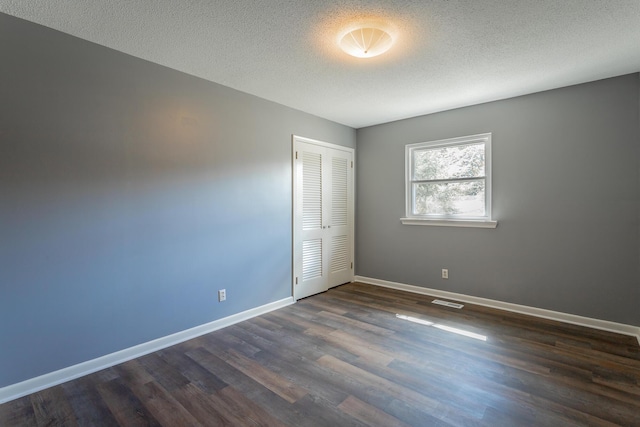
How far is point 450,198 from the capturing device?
4102 millimetres

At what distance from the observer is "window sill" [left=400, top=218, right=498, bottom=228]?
12.3 feet

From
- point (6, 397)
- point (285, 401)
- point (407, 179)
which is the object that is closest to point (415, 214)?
point (407, 179)

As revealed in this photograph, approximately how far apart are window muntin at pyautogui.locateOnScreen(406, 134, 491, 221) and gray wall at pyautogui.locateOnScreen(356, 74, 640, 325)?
11 cm

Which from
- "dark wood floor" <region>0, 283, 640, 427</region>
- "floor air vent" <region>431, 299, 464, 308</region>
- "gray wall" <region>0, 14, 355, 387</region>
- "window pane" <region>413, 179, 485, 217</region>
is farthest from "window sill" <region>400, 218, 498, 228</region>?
"gray wall" <region>0, 14, 355, 387</region>

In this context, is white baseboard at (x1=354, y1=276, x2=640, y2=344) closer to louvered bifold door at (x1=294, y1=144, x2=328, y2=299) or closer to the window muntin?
the window muntin

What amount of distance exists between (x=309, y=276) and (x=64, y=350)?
2636 millimetres

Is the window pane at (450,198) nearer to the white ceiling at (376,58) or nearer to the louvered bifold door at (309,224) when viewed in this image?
the white ceiling at (376,58)

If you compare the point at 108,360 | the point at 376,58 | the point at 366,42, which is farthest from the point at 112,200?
the point at 376,58

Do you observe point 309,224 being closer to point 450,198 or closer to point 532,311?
point 450,198

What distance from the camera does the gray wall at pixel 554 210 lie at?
299 centimetres

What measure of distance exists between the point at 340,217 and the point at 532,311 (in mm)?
2649

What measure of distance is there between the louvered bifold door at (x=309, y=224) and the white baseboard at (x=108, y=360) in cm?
88

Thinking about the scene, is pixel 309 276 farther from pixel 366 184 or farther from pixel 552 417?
pixel 552 417

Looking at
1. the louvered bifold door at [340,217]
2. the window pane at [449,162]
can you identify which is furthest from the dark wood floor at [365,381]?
the window pane at [449,162]
